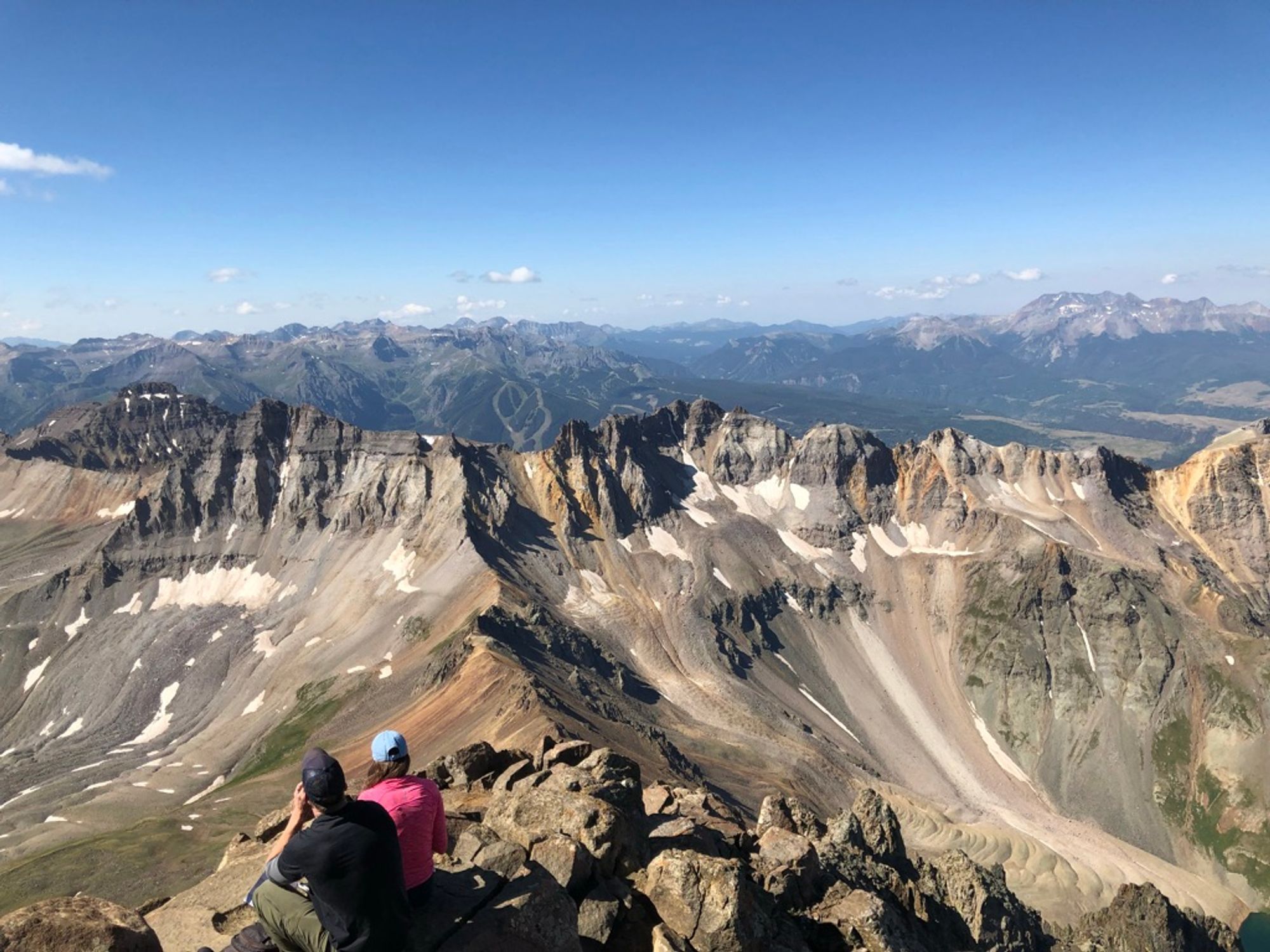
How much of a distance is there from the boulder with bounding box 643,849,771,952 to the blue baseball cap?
39.9ft

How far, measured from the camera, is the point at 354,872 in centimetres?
1198

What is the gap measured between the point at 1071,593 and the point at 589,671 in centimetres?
12227

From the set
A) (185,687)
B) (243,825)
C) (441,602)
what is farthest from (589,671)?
(185,687)

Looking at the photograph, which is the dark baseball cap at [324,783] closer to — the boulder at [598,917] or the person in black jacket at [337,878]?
the person in black jacket at [337,878]

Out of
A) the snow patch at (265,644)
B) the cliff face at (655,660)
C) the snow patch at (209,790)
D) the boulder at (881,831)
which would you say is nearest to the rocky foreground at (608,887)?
the boulder at (881,831)

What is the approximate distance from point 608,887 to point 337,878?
1326 cm

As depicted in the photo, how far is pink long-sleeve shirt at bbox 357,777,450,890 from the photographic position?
1493 cm

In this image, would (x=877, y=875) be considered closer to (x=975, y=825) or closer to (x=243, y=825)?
(x=243, y=825)

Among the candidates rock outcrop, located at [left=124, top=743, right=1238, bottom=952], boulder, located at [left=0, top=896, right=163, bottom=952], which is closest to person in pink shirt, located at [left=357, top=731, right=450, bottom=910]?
rock outcrop, located at [left=124, top=743, right=1238, bottom=952]

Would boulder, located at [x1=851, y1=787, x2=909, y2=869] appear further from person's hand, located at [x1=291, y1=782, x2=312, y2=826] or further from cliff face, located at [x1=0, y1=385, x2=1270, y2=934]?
cliff face, located at [x1=0, y1=385, x2=1270, y2=934]

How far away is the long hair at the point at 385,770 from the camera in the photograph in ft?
51.7

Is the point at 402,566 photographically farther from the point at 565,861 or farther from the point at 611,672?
the point at 565,861

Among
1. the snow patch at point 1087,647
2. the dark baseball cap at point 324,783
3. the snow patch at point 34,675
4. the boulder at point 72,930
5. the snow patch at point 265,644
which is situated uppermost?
the dark baseball cap at point 324,783

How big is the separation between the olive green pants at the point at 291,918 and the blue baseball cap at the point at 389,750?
10.1ft
